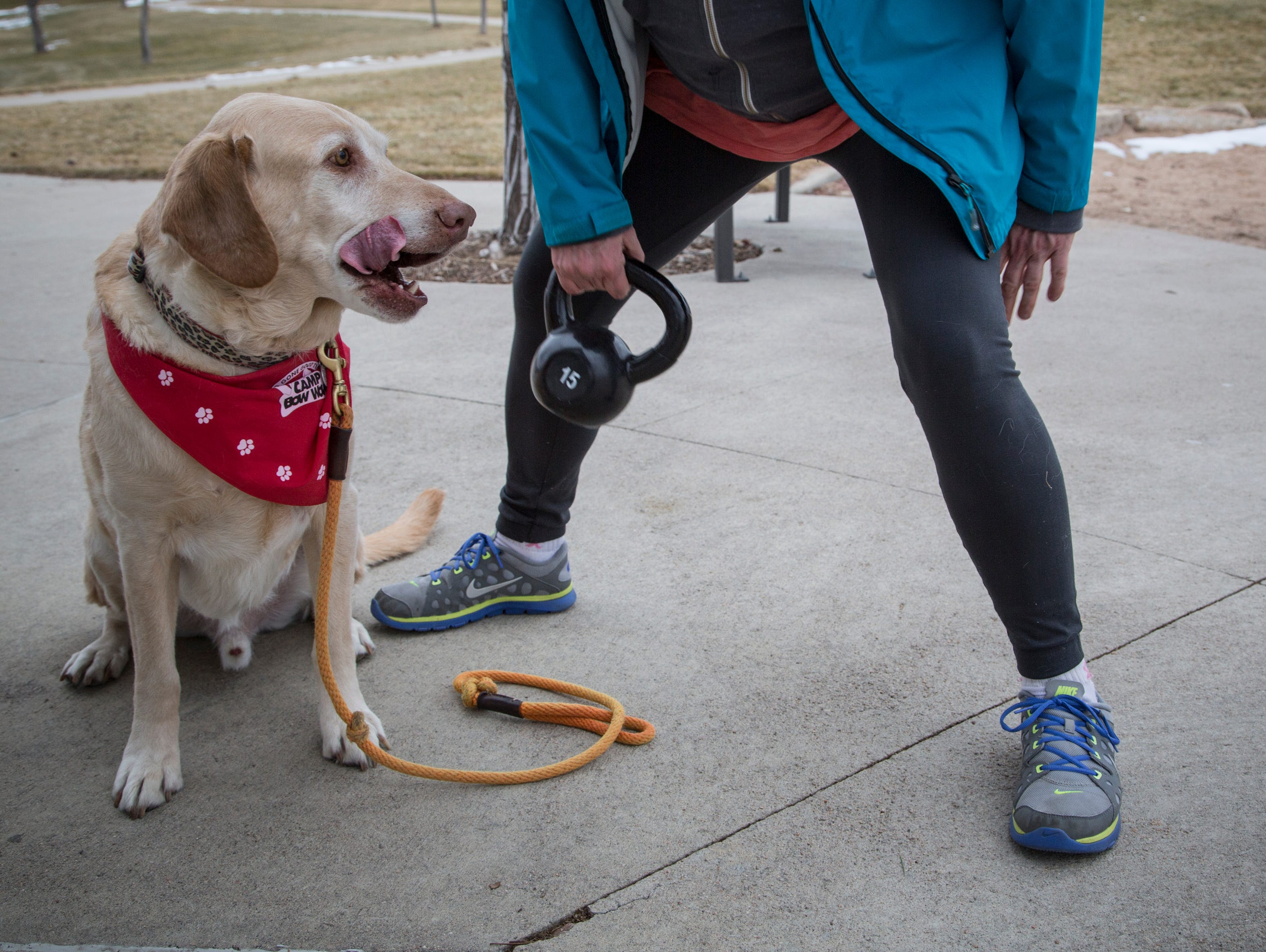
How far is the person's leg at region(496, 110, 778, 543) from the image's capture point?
2002 millimetres

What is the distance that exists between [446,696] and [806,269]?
3.90 m

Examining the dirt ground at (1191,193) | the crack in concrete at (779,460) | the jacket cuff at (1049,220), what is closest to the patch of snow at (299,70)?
the dirt ground at (1191,193)

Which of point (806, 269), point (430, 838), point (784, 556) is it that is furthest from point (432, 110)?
point (430, 838)

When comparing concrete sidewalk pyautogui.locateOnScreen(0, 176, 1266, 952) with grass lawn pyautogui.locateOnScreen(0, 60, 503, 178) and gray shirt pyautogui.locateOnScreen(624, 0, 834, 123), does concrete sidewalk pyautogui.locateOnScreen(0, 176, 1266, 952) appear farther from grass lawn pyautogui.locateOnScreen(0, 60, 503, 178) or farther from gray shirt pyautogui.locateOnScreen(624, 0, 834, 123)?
grass lawn pyautogui.locateOnScreen(0, 60, 503, 178)

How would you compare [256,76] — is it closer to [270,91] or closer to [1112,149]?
[270,91]

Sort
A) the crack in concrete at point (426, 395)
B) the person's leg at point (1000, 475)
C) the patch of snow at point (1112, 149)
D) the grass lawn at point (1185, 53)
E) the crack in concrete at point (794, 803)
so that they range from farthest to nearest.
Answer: the grass lawn at point (1185, 53) → the patch of snow at point (1112, 149) → the crack in concrete at point (426, 395) → the person's leg at point (1000, 475) → the crack in concrete at point (794, 803)

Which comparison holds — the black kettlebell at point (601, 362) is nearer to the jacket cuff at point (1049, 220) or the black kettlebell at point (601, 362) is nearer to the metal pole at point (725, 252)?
the jacket cuff at point (1049, 220)

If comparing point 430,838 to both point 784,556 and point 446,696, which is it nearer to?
point 446,696

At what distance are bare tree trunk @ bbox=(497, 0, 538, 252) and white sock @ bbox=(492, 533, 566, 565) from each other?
3.33 metres

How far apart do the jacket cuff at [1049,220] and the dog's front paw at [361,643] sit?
1.63m

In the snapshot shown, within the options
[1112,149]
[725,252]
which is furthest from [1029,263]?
[1112,149]

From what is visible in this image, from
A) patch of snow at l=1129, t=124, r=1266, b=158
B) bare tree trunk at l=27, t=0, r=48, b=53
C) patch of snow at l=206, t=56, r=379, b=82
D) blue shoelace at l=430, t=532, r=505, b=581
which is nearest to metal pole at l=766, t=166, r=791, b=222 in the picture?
patch of snow at l=1129, t=124, r=1266, b=158

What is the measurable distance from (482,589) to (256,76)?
67.4 ft

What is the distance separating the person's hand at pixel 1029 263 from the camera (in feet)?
5.61
